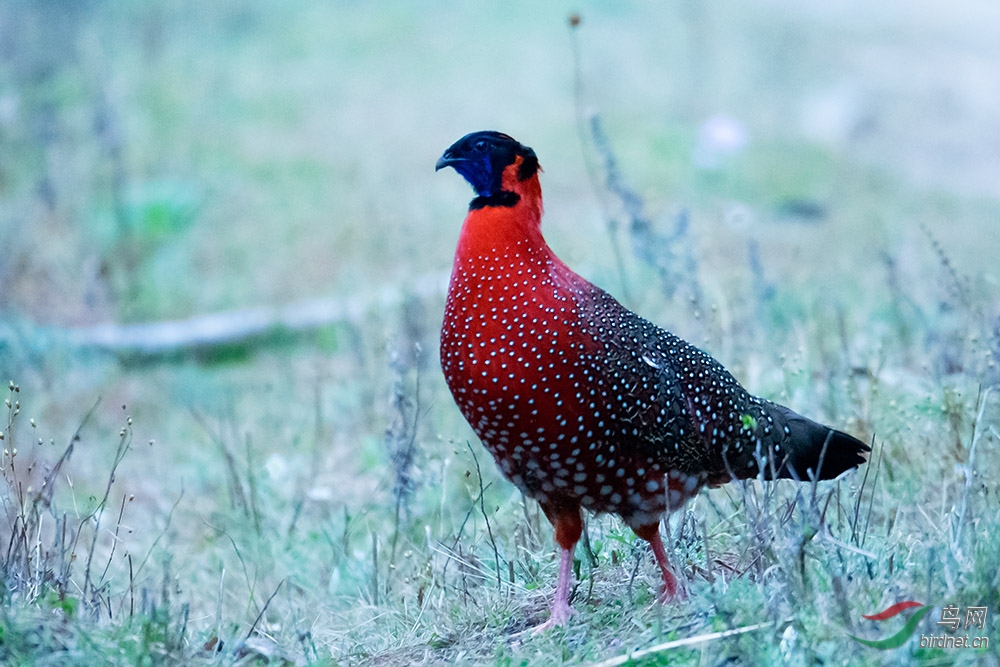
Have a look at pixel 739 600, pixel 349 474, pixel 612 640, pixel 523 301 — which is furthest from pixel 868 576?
pixel 349 474

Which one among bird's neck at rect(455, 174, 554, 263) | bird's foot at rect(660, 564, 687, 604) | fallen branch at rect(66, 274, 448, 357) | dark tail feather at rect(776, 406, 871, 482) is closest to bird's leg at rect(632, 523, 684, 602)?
bird's foot at rect(660, 564, 687, 604)

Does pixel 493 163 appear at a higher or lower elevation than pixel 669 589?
higher

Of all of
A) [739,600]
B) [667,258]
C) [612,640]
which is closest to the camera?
[739,600]

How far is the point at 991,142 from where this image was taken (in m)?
11.5

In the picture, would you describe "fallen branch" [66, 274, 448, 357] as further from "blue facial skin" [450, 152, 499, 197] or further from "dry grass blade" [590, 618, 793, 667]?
"dry grass blade" [590, 618, 793, 667]

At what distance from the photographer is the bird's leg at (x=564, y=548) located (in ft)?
9.59

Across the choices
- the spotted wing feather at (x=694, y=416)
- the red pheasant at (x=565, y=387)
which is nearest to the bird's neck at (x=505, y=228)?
the red pheasant at (x=565, y=387)

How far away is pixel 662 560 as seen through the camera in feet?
9.80

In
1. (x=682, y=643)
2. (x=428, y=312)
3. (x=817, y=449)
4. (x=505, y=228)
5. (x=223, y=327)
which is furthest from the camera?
(x=223, y=327)

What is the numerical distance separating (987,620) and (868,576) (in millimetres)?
370

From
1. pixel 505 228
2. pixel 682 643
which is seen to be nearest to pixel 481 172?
pixel 505 228

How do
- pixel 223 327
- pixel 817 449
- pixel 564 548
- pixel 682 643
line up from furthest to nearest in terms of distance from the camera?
→ pixel 223 327 < pixel 817 449 < pixel 564 548 < pixel 682 643

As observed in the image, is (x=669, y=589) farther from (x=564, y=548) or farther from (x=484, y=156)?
(x=484, y=156)

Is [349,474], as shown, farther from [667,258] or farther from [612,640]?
[612,640]
